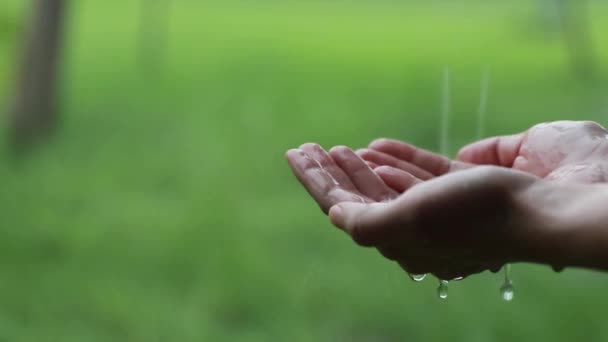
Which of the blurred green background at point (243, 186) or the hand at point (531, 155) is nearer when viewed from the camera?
the hand at point (531, 155)

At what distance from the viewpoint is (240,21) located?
5.91 metres

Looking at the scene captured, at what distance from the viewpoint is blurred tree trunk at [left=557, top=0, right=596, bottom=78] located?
4324 mm

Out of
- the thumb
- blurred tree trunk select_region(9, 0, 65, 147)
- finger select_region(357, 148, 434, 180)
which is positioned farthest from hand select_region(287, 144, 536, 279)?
blurred tree trunk select_region(9, 0, 65, 147)

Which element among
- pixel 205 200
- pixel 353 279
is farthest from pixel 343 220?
pixel 205 200

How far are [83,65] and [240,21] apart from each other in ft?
5.32

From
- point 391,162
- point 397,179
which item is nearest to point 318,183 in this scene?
point 397,179

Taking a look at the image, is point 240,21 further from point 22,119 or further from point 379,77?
point 22,119

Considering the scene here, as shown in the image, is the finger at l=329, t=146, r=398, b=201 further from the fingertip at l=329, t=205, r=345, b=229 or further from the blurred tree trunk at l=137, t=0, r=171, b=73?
the blurred tree trunk at l=137, t=0, r=171, b=73

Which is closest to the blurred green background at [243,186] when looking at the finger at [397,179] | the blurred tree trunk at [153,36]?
the blurred tree trunk at [153,36]

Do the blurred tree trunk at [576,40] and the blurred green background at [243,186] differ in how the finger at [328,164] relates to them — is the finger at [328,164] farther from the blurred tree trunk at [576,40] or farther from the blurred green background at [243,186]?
the blurred tree trunk at [576,40]

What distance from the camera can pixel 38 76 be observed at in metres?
3.29

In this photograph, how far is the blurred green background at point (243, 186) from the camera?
6.76 feet

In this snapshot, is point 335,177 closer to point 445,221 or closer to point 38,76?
point 445,221

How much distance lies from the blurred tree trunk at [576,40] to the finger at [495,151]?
9.85ft
